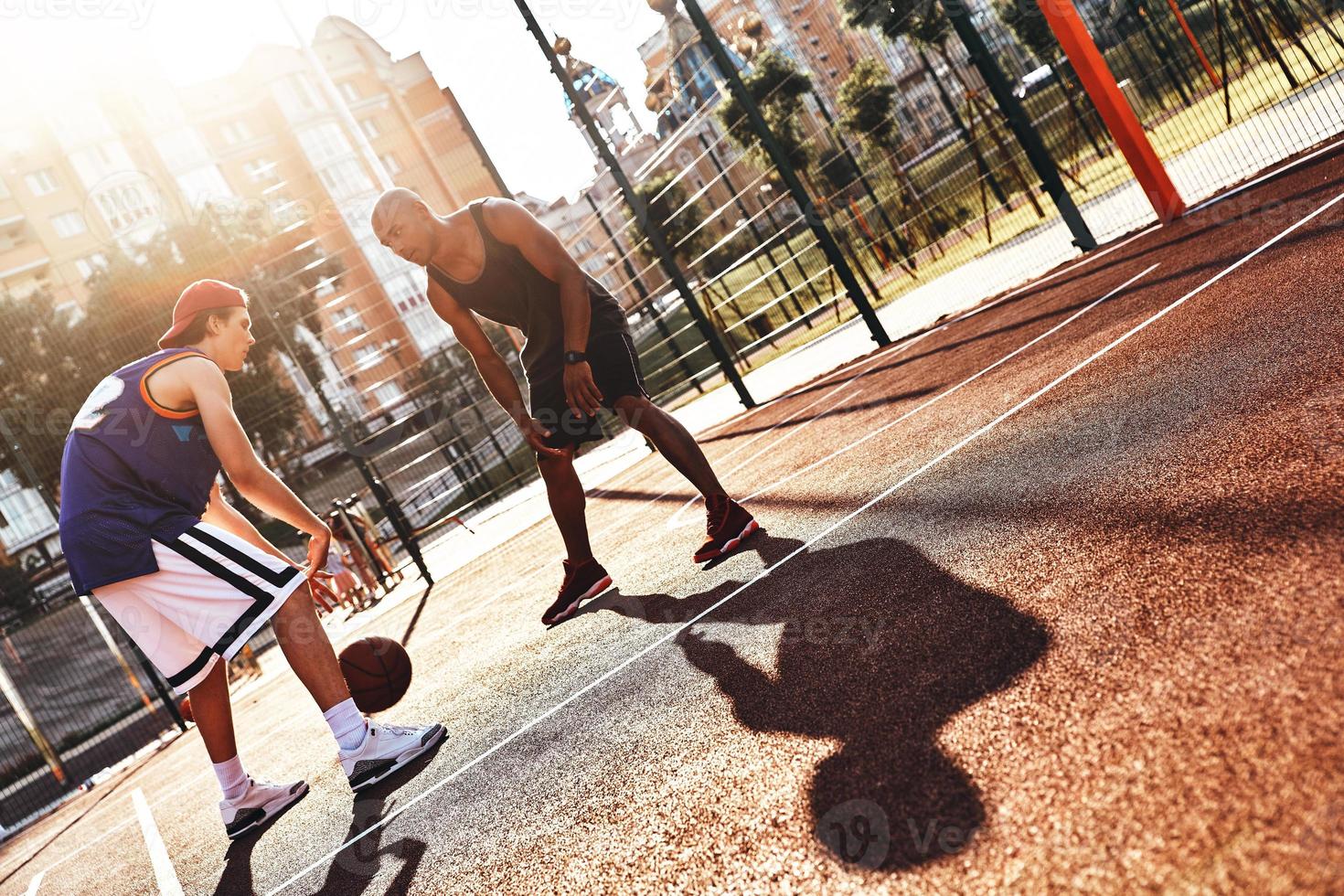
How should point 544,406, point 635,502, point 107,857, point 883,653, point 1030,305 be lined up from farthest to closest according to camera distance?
point 635,502
point 1030,305
point 107,857
point 544,406
point 883,653

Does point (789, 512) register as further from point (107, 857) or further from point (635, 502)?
point (107, 857)

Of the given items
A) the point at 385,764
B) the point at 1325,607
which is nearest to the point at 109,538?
the point at 385,764

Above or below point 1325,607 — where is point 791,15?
above

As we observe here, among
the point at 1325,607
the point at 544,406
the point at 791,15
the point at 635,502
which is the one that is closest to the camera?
the point at 1325,607

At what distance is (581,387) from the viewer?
3607 millimetres

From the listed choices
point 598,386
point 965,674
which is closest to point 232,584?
point 598,386

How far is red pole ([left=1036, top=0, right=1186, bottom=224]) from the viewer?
634cm

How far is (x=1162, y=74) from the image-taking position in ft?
26.3

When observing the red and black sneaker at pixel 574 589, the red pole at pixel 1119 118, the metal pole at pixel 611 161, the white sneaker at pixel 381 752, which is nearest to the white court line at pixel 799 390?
the red pole at pixel 1119 118

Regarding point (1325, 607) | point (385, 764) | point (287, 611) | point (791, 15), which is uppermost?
point (791, 15)

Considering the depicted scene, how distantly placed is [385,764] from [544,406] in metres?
1.65

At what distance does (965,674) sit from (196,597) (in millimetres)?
2561

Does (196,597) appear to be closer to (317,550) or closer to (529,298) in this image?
(317,550)

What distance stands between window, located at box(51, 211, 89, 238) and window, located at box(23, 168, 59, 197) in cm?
113
